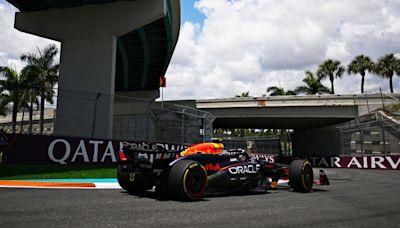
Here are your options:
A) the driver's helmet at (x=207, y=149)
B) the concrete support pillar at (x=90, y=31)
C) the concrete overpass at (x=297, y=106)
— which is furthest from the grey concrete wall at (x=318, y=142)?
the driver's helmet at (x=207, y=149)

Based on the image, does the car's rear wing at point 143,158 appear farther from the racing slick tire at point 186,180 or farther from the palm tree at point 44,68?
the palm tree at point 44,68

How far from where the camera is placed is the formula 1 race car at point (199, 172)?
232 inches

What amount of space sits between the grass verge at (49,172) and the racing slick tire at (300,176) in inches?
240

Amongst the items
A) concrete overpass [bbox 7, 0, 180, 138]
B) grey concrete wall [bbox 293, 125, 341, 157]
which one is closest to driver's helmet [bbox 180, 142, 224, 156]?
concrete overpass [bbox 7, 0, 180, 138]

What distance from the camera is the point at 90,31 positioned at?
21344 millimetres

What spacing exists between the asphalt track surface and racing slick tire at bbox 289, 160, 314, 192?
3.86 ft

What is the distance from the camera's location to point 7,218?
13.4 feet

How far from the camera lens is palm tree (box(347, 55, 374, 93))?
170ft

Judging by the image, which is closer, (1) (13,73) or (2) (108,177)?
(2) (108,177)

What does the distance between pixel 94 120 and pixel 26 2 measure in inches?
468

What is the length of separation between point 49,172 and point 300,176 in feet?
24.7

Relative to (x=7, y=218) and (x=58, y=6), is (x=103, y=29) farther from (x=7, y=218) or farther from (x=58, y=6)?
(x=7, y=218)

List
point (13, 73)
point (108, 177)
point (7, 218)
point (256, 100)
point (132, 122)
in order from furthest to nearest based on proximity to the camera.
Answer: point (13, 73) < point (256, 100) < point (132, 122) < point (108, 177) < point (7, 218)

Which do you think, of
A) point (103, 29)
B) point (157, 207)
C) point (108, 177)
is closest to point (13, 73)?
point (103, 29)
